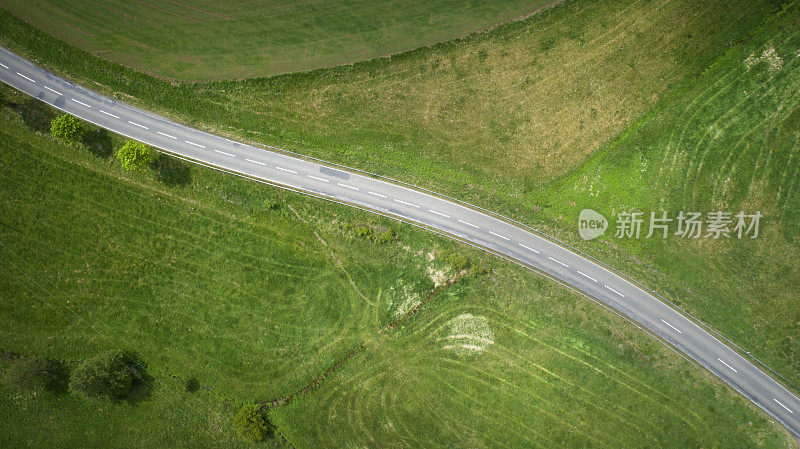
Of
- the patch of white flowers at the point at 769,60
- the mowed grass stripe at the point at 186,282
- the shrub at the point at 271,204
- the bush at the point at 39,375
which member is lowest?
the bush at the point at 39,375

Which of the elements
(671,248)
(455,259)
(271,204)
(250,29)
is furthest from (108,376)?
(671,248)

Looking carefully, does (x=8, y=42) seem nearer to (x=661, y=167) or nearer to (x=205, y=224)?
(x=205, y=224)

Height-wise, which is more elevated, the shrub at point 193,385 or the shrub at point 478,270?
the shrub at point 478,270

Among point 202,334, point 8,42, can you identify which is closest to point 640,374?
point 202,334

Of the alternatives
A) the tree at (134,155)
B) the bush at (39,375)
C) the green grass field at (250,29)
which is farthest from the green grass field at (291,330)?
the green grass field at (250,29)

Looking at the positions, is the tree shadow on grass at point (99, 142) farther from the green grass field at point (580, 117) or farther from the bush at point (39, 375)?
the bush at point (39, 375)

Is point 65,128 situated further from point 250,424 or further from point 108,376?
point 250,424
